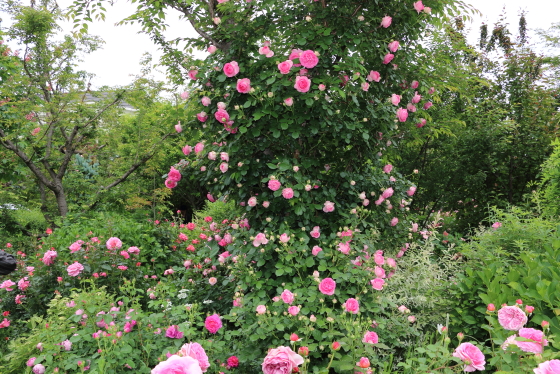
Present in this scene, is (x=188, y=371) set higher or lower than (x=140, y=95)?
lower

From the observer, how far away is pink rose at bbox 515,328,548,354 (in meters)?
1.28

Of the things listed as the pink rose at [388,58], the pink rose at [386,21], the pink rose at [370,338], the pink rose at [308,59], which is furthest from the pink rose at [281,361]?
the pink rose at [386,21]

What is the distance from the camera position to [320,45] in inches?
98.6

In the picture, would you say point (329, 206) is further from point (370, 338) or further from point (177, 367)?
point (177, 367)

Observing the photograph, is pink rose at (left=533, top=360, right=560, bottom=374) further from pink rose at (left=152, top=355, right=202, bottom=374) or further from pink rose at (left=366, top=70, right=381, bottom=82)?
pink rose at (left=366, top=70, right=381, bottom=82)

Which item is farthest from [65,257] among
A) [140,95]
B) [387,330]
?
[140,95]

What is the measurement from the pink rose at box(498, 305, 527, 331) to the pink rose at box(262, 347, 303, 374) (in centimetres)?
80

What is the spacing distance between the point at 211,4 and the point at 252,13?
54 cm

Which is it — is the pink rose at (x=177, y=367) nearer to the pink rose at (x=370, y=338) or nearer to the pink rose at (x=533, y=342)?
the pink rose at (x=370, y=338)

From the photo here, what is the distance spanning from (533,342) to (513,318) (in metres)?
0.14

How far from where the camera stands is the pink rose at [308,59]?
2.34 m

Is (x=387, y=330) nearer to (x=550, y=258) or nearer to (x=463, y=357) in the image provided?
(x=463, y=357)

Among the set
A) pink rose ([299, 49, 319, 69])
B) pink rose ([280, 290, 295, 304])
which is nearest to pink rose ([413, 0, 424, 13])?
pink rose ([299, 49, 319, 69])

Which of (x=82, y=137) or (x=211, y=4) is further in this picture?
(x=82, y=137)
